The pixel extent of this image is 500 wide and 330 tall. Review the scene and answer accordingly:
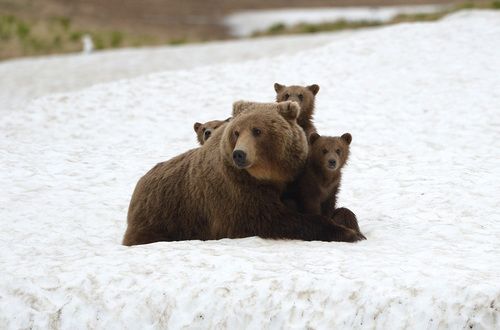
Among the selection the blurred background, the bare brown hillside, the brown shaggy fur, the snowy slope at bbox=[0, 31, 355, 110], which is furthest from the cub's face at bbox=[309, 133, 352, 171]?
→ the bare brown hillside

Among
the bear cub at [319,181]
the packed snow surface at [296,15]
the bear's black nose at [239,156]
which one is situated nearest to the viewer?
the bear's black nose at [239,156]

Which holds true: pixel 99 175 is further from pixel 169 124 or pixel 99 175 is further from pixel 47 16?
pixel 47 16

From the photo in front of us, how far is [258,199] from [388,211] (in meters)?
2.50

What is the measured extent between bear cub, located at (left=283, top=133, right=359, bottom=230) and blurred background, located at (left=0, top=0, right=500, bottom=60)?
19.9m

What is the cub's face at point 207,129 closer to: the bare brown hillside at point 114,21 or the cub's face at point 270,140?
the cub's face at point 270,140

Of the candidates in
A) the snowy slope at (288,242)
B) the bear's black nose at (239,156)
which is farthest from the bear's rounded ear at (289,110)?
the snowy slope at (288,242)

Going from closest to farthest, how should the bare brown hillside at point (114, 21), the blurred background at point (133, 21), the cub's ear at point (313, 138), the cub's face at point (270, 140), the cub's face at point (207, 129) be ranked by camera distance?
the cub's face at point (270, 140) → the cub's ear at point (313, 138) → the cub's face at point (207, 129) → the blurred background at point (133, 21) → the bare brown hillside at point (114, 21)

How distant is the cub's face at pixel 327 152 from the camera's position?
6.10 m

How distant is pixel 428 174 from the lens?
944cm

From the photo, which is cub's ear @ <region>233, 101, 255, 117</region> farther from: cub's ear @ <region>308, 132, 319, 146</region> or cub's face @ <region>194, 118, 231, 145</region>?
cub's face @ <region>194, 118, 231, 145</region>

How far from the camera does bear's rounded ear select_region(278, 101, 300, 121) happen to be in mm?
5980

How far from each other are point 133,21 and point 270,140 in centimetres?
3414

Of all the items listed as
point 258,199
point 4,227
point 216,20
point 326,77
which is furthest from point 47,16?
point 258,199

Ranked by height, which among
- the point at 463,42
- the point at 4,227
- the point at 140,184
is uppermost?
the point at 463,42
